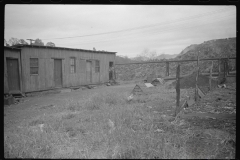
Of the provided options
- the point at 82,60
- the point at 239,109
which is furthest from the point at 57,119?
the point at 82,60

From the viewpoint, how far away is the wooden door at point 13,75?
10773mm

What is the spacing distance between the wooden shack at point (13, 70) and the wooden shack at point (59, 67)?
26 centimetres

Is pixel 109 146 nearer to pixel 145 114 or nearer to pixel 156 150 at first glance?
pixel 156 150

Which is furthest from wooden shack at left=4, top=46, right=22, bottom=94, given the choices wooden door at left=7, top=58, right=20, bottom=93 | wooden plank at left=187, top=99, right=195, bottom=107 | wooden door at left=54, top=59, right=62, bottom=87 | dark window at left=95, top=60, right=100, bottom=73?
wooden plank at left=187, top=99, right=195, bottom=107

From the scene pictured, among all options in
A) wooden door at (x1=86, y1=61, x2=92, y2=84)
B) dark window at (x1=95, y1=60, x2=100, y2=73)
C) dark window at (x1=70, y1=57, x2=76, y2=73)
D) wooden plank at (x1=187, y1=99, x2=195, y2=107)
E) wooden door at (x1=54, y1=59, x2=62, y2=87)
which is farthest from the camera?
dark window at (x1=95, y1=60, x2=100, y2=73)

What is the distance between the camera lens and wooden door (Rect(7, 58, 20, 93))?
10.8 metres

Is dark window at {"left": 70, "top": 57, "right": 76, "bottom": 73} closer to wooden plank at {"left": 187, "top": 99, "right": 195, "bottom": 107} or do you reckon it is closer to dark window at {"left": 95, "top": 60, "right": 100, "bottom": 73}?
dark window at {"left": 95, "top": 60, "right": 100, "bottom": 73}

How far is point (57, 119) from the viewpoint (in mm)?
5492

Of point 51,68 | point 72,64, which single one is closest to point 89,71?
point 72,64

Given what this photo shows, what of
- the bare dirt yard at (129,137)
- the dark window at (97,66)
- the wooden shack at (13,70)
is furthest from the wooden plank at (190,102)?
the dark window at (97,66)

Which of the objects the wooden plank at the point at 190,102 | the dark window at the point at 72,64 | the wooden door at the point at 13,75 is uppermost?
the dark window at the point at 72,64

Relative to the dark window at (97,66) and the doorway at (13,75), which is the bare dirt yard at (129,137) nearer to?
the doorway at (13,75)

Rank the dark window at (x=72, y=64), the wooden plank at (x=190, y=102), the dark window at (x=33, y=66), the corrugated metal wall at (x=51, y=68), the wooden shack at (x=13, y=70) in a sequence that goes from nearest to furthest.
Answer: the wooden plank at (x=190, y=102), the wooden shack at (x=13, y=70), the corrugated metal wall at (x=51, y=68), the dark window at (x=33, y=66), the dark window at (x=72, y=64)
